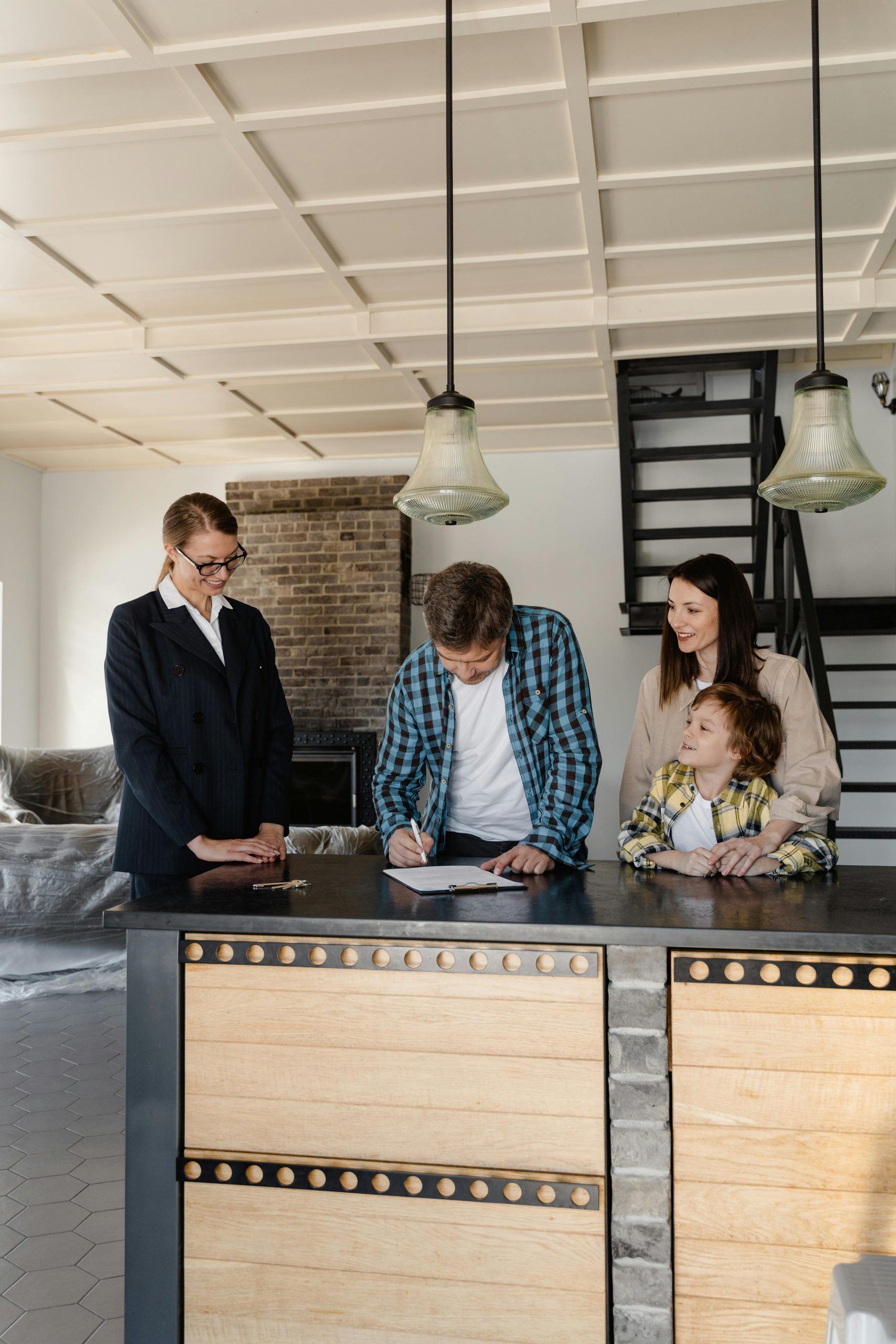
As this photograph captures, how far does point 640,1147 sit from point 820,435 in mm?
1421

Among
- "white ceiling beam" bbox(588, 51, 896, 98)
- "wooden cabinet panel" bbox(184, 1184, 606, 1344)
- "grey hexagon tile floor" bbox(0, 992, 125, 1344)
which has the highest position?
"white ceiling beam" bbox(588, 51, 896, 98)

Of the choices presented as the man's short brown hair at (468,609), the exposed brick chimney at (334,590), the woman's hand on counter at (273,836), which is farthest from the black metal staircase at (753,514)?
the man's short brown hair at (468,609)

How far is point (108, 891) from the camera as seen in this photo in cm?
460

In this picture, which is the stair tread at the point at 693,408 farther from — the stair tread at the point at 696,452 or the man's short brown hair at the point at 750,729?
the man's short brown hair at the point at 750,729

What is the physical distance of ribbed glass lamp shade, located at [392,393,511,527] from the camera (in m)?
2.13

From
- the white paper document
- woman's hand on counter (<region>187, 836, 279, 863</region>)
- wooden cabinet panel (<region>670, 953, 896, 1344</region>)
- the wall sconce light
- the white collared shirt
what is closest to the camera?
wooden cabinet panel (<region>670, 953, 896, 1344</region>)

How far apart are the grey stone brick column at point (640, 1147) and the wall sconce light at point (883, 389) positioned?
215 inches

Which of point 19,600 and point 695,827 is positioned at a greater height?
point 19,600

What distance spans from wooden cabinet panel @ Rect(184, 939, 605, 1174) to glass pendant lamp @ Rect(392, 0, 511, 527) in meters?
0.96

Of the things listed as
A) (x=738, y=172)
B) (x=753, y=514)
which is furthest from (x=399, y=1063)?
(x=753, y=514)

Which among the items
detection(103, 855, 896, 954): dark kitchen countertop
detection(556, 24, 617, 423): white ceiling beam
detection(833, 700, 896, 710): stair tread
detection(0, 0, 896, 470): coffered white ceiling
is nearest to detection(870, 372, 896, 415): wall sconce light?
detection(0, 0, 896, 470): coffered white ceiling

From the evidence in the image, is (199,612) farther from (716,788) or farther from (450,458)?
(716,788)

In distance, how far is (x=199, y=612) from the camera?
258 centimetres

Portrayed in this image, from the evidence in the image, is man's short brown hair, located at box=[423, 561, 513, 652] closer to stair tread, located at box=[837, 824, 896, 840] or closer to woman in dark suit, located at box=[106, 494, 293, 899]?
woman in dark suit, located at box=[106, 494, 293, 899]
